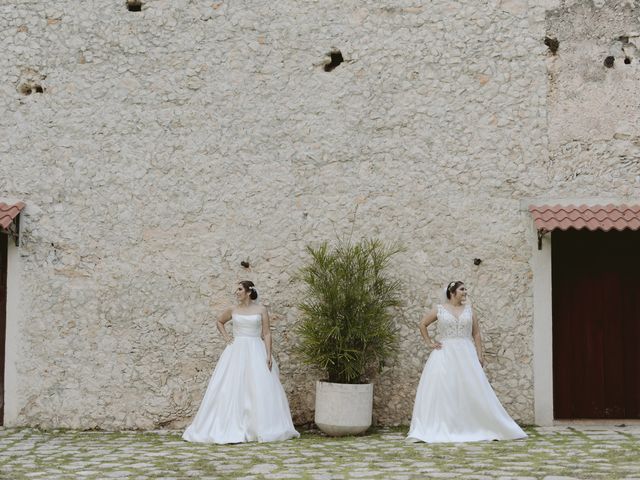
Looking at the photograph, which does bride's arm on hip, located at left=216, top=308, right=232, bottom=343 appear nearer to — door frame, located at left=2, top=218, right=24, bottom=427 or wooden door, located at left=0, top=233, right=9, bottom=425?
door frame, located at left=2, top=218, right=24, bottom=427

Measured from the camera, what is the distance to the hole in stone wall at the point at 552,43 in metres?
9.09

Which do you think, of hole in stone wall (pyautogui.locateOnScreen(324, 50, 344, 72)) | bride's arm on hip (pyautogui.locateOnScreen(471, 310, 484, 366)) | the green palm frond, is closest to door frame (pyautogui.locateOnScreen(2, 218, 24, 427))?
the green palm frond

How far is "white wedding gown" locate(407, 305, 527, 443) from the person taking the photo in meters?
7.91

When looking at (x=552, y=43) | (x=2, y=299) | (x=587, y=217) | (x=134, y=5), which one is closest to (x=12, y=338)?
(x=2, y=299)

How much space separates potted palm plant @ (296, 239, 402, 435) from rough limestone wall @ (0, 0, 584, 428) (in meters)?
0.41

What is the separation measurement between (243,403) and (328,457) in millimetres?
1458

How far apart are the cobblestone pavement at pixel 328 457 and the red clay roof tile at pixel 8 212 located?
7.39 ft

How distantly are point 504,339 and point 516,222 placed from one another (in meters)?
1.30

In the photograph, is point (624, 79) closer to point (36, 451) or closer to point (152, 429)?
point (152, 429)

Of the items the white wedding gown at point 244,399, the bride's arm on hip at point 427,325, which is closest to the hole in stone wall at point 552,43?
the bride's arm on hip at point 427,325

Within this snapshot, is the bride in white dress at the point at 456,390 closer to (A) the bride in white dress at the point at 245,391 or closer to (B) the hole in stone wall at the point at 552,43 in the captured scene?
(A) the bride in white dress at the point at 245,391

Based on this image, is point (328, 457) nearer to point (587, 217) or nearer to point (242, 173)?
point (242, 173)

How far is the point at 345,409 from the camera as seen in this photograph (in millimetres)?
8188

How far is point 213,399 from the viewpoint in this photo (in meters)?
8.19
